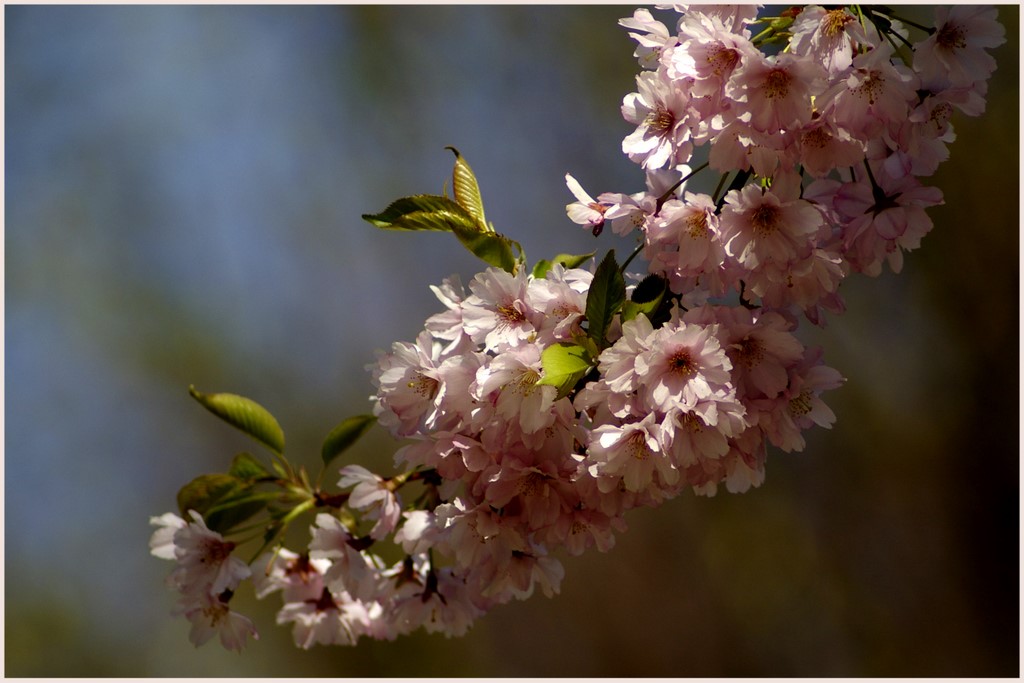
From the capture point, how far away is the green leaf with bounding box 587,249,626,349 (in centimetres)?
52

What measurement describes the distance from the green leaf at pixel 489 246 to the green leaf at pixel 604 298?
0.08 m

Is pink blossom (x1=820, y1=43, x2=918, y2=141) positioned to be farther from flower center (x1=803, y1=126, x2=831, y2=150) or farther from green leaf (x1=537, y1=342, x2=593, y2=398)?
green leaf (x1=537, y1=342, x2=593, y2=398)

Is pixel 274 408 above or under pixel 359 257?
under

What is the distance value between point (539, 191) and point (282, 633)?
1.31 metres

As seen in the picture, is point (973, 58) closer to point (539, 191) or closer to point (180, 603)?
point (180, 603)

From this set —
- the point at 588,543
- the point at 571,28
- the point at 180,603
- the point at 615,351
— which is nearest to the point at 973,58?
the point at 615,351

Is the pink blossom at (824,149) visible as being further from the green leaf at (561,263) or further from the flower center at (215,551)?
the flower center at (215,551)

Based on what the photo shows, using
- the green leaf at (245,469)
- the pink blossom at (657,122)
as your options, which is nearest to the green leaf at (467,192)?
the pink blossom at (657,122)

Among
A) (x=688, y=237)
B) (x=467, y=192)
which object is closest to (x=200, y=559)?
(x=467, y=192)

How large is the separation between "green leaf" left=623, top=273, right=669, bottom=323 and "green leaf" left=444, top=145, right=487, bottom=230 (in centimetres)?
12

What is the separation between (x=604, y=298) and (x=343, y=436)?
0.35m

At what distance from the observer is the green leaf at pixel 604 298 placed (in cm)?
52

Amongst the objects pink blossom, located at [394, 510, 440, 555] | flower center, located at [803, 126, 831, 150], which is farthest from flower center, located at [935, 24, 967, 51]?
pink blossom, located at [394, 510, 440, 555]

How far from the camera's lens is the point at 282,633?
215cm
